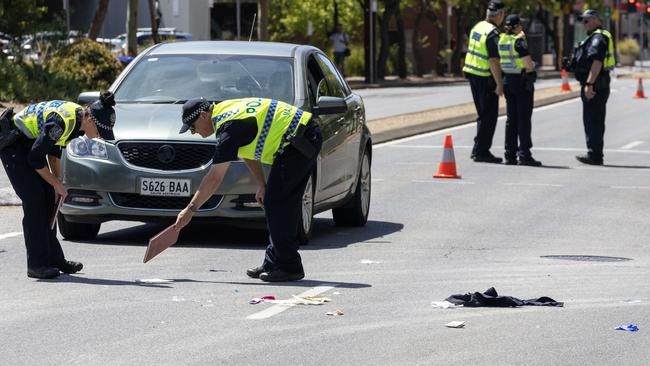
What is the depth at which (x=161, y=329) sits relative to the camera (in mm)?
8391

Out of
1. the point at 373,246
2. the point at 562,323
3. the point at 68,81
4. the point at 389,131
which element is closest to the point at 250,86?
the point at 373,246

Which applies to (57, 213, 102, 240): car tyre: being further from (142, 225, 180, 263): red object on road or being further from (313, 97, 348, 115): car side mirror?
(142, 225, 180, 263): red object on road

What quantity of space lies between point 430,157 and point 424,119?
8.77 metres

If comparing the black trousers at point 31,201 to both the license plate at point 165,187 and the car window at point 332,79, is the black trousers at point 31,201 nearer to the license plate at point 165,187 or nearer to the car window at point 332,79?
the license plate at point 165,187

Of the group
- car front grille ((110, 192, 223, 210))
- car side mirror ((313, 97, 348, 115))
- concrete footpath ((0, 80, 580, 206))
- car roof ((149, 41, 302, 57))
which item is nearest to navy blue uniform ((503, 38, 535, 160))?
concrete footpath ((0, 80, 580, 206))

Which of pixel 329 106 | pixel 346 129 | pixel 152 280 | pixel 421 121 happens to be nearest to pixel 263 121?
pixel 152 280

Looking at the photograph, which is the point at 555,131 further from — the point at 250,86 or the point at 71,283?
the point at 71,283

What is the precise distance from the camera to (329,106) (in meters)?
12.4

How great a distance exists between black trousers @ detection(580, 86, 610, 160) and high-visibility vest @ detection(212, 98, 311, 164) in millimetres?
→ 11513

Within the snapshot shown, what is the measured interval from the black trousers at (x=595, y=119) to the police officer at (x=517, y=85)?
806 millimetres

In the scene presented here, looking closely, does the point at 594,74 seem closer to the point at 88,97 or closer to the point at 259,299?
the point at 88,97

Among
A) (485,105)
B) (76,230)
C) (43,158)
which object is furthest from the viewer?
(485,105)

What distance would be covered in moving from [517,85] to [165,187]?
371 inches

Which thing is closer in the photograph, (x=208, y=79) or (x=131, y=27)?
(x=208, y=79)
